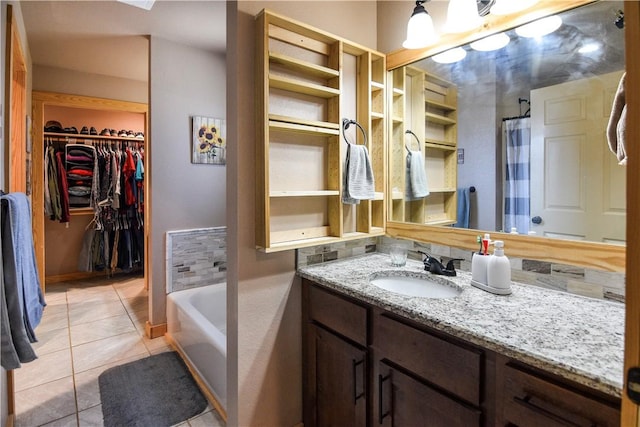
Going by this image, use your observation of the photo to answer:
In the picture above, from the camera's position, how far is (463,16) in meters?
1.39

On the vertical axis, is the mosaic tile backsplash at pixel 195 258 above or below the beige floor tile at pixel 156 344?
above

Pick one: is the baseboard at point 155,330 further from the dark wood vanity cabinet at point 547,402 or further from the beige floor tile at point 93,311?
the dark wood vanity cabinet at point 547,402

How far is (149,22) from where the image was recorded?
2482 mm

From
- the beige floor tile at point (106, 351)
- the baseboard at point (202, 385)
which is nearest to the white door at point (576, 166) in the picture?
the baseboard at point (202, 385)

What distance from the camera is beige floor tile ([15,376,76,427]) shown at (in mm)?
1797

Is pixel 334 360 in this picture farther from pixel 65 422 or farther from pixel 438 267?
pixel 65 422

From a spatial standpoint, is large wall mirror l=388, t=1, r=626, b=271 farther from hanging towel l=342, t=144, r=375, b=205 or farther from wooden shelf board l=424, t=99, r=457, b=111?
hanging towel l=342, t=144, r=375, b=205

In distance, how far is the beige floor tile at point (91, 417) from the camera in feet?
5.74

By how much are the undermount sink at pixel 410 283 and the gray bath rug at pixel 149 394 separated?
132cm

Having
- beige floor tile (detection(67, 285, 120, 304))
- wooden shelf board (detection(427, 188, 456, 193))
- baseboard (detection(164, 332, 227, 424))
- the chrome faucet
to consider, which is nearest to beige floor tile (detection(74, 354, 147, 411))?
baseboard (detection(164, 332, 227, 424))

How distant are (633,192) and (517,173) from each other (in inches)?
38.7

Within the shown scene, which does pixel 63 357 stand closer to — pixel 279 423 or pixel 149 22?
pixel 279 423

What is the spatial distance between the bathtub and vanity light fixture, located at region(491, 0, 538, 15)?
2041 mm

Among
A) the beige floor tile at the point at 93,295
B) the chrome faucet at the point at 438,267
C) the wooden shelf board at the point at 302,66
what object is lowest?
the beige floor tile at the point at 93,295
